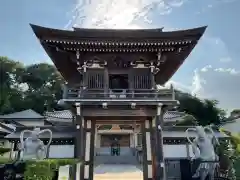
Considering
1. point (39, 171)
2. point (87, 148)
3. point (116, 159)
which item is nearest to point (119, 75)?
point (87, 148)

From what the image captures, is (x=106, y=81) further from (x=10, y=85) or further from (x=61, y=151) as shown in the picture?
(x=10, y=85)

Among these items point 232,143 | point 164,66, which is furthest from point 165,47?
point 232,143

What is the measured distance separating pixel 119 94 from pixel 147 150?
332cm

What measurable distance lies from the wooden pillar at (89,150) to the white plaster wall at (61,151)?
1.54 meters

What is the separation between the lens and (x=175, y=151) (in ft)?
45.0

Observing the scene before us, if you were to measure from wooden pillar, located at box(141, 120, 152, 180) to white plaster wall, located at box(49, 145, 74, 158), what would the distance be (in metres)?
4.17

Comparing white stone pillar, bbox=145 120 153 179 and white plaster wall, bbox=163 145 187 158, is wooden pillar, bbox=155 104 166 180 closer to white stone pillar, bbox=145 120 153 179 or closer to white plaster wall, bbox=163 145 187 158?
white stone pillar, bbox=145 120 153 179

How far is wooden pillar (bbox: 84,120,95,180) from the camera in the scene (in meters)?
11.7

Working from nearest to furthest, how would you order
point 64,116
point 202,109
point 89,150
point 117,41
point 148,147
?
point 89,150, point 148,147, point 117,41, point 64,116, point 202,109

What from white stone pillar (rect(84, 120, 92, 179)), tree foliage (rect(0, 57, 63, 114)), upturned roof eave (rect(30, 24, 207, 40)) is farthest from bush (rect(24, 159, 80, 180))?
tree foliage (rect(0, 57, 63, 114))

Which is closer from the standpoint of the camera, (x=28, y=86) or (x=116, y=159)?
(x=116, y=159)

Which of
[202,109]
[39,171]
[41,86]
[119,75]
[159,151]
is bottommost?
[39,171]

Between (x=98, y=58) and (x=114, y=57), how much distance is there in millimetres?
938

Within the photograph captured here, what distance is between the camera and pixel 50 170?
833 cm
